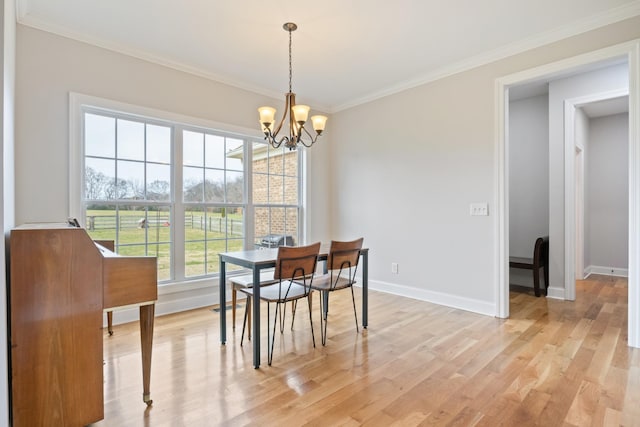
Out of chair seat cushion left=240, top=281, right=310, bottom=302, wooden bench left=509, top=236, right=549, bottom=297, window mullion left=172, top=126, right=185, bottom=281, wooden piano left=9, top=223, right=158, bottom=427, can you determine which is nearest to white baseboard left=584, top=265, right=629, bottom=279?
wooden bench left=509, top=236, right=549, bottom=297

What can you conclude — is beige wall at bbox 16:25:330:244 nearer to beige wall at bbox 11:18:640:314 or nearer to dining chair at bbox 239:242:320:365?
beige wall at bbox 11:18:640:314

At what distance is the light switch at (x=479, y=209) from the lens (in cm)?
356

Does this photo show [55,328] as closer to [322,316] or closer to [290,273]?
[290,273]

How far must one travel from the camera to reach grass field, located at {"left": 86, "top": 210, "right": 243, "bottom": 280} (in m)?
3.30

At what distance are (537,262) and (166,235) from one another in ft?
14.7

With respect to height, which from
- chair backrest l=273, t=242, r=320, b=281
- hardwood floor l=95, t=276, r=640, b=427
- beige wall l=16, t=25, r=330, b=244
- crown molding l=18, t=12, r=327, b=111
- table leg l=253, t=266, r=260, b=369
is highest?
crown molding l=18, t=12, r=327, b=111

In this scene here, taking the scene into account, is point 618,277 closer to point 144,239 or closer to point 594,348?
point 594,348

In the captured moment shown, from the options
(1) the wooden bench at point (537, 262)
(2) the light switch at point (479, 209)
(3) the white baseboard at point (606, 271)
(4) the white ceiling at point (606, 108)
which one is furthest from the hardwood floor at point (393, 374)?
(4) the white ceiling at point (606, 108)

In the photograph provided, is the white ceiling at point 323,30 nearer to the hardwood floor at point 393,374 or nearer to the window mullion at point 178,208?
the window mullion at point 178,208

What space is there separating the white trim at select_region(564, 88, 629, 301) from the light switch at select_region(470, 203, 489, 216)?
142 centimetres

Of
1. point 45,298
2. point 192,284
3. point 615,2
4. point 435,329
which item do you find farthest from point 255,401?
point 615,2

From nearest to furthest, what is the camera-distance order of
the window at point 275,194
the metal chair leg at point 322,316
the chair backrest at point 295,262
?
the chair backrest at point 295,262 → the metal chair leg at point 322,316 → the window at point 275,194

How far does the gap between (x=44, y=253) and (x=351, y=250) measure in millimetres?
2063

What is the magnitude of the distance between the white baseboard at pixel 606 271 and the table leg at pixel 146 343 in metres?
6.37
